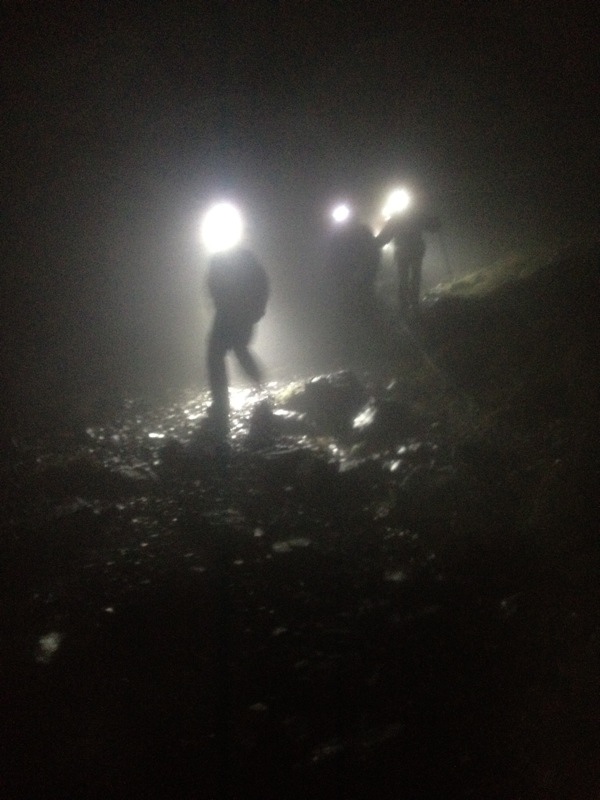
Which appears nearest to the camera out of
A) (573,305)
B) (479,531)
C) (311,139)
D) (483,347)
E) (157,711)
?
(157,711)

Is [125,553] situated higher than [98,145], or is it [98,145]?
[98,145]

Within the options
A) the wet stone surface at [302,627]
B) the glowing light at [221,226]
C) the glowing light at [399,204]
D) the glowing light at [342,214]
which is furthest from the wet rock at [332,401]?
the glowing light at [221,226]

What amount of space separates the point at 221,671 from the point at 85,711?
30.2 inches

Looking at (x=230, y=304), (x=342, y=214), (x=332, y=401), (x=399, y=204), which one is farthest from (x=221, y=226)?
(x=332, y=401)

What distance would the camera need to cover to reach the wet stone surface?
2.55 metres

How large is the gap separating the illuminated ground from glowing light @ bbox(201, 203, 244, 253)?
10.2m

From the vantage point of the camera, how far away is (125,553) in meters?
4.24

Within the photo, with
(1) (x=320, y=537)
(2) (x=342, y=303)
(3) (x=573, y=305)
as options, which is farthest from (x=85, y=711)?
(2) (x=342, y=303)

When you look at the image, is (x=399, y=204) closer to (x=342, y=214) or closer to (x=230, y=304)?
(x=342, y=214)

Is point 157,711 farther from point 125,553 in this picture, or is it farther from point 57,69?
point 57,69

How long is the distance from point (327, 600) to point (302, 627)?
1.03 feet

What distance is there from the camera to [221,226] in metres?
15.9

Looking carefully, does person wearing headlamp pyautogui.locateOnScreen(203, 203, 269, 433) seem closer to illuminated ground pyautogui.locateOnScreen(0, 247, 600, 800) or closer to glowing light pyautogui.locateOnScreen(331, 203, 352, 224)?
illuminated ground pyautogui.locateOnScreen(0, 247, 600, 800)

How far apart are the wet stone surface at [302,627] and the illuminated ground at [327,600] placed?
0.01 m
